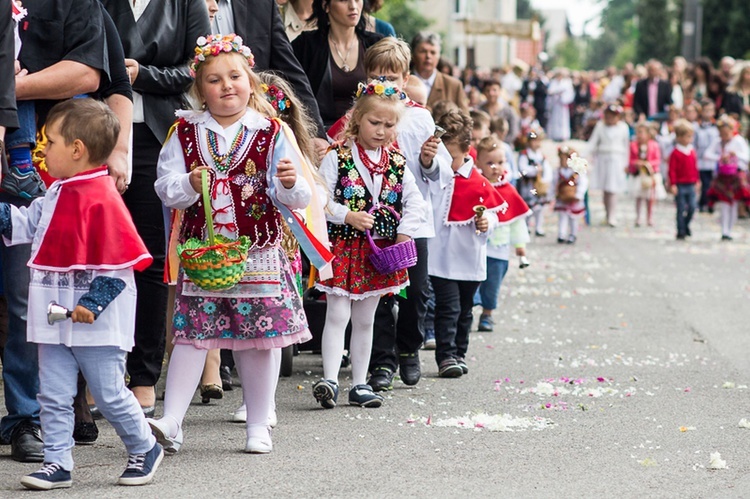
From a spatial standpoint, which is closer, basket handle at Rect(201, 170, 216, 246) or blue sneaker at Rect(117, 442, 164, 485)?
blue sneaker at Rect(117, 442, 164, 485)

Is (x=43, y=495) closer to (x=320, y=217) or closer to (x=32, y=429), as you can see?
(x=32, y=429)

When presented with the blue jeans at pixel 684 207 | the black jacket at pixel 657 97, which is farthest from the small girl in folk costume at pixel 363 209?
the black jacket at pixel 657 97

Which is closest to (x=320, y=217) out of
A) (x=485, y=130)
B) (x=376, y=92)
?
(x=376, y=92)

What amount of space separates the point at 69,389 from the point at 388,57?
3.12 m

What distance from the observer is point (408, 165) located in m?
7.83

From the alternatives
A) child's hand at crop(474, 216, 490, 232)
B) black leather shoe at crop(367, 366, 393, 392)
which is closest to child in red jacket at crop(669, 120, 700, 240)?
child's hand at crop(474, 216, 490, 232)

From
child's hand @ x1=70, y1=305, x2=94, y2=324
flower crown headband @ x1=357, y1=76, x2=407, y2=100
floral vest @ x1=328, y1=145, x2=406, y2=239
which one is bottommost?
child's hand @ x1=70, y1=305, x2=94, y2=324

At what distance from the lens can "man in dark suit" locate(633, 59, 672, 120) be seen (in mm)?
27750

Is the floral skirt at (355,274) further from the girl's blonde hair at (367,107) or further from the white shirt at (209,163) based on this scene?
the white shirt at (209,163)

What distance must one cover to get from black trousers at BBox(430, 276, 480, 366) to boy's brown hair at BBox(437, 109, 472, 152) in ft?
2.79

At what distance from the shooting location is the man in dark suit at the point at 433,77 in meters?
10.4

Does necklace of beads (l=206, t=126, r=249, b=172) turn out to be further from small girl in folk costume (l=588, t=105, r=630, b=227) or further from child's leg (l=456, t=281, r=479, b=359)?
small girl in folk costume (l=588, t=105, r=630, b=227)

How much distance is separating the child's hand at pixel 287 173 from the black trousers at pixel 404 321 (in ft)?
6.48

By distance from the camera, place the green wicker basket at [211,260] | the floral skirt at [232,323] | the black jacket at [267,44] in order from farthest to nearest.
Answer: the black jacket at [267,44], the floral skirt at [232,323], the green wicker basket at [211,260]
